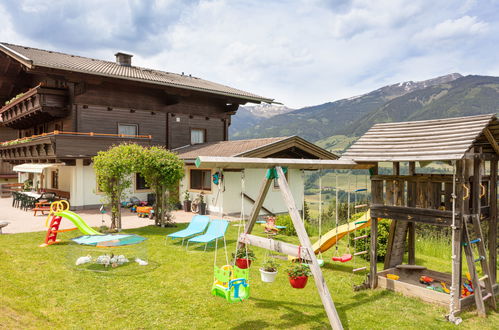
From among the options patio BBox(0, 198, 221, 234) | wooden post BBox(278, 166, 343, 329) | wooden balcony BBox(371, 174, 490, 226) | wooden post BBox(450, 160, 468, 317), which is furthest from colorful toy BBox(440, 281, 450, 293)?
patio BBox(0, 198, 221, 234)

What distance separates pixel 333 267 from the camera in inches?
356

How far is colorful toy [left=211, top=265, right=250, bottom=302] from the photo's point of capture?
537 cm

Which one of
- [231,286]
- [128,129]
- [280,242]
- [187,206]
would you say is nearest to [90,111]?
[128,129]

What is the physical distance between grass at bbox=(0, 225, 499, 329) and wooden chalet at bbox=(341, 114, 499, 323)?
0.69m

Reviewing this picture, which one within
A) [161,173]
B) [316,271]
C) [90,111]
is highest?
[90,111]

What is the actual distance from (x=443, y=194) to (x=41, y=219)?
1529 cm

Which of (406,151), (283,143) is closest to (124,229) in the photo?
(283,143)

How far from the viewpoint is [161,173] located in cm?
1362

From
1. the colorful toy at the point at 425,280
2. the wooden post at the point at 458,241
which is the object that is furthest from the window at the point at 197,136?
the wooden post at the point at 458,241

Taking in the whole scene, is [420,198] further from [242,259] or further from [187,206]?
[187,206]

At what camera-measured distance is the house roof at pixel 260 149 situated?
15866 mm

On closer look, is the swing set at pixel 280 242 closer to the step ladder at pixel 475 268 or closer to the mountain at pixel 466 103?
the step ladder at pixel 475 268

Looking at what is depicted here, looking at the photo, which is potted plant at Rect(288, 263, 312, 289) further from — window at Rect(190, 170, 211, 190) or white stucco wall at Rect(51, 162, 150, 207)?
white stucco wall at Rect(51, 162, 150, 207)

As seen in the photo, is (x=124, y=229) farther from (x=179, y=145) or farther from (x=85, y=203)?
(x=179, y=145)
